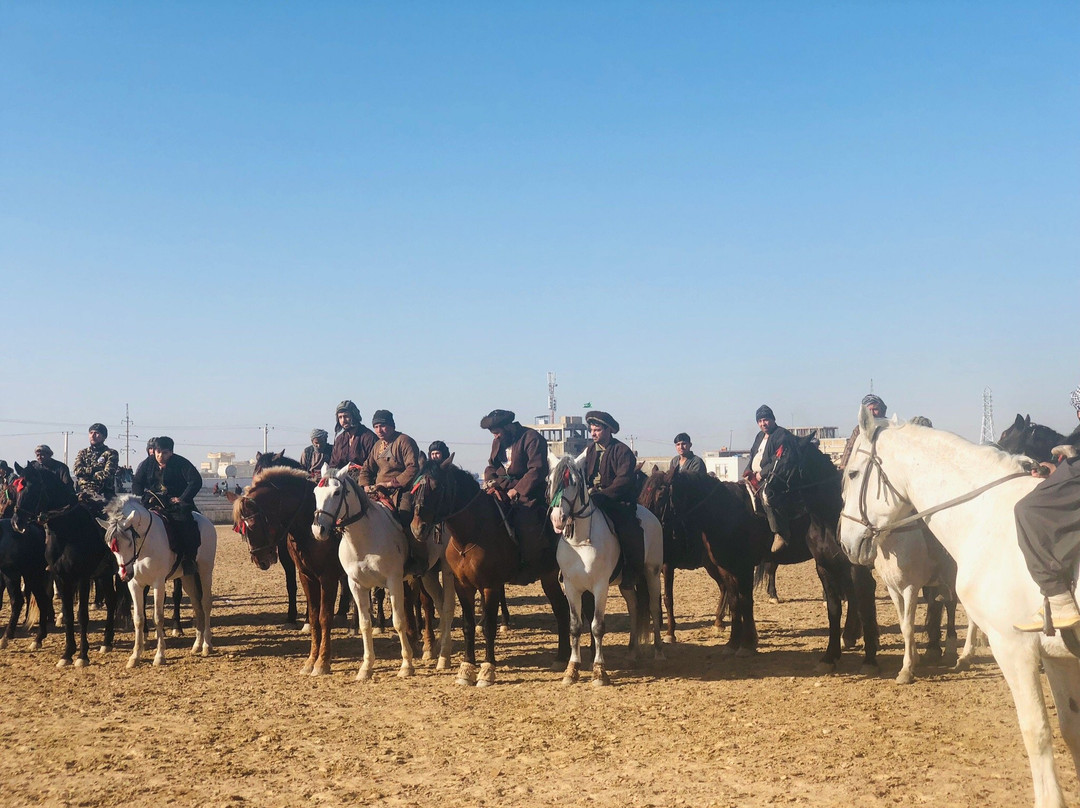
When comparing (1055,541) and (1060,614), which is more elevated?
(1055,541)

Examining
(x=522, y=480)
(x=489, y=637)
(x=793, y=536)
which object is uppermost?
(x=522, y=480)

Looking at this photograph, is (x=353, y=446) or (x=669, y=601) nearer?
(x=669, y=601)

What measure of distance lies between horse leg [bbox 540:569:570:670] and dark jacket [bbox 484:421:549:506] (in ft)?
3.48

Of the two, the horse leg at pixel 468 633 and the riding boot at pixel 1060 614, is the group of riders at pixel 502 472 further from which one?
the riding boot at pixel 1060 614

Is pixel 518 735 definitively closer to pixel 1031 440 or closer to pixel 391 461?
pixel 391 461

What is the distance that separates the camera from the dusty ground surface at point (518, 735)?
6258 mm

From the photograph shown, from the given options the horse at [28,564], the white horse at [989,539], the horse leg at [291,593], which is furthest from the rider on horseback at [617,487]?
the horse at [28,564]

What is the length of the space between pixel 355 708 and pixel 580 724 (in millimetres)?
2325

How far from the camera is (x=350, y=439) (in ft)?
41.9

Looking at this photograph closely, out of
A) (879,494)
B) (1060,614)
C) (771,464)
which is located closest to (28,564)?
(771,464)

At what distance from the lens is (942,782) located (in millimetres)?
6125

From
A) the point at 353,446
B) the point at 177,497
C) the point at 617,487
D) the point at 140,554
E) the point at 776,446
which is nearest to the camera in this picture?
the point at 617,487

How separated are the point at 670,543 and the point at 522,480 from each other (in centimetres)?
261

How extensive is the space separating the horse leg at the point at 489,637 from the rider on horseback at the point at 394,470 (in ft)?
3.55
